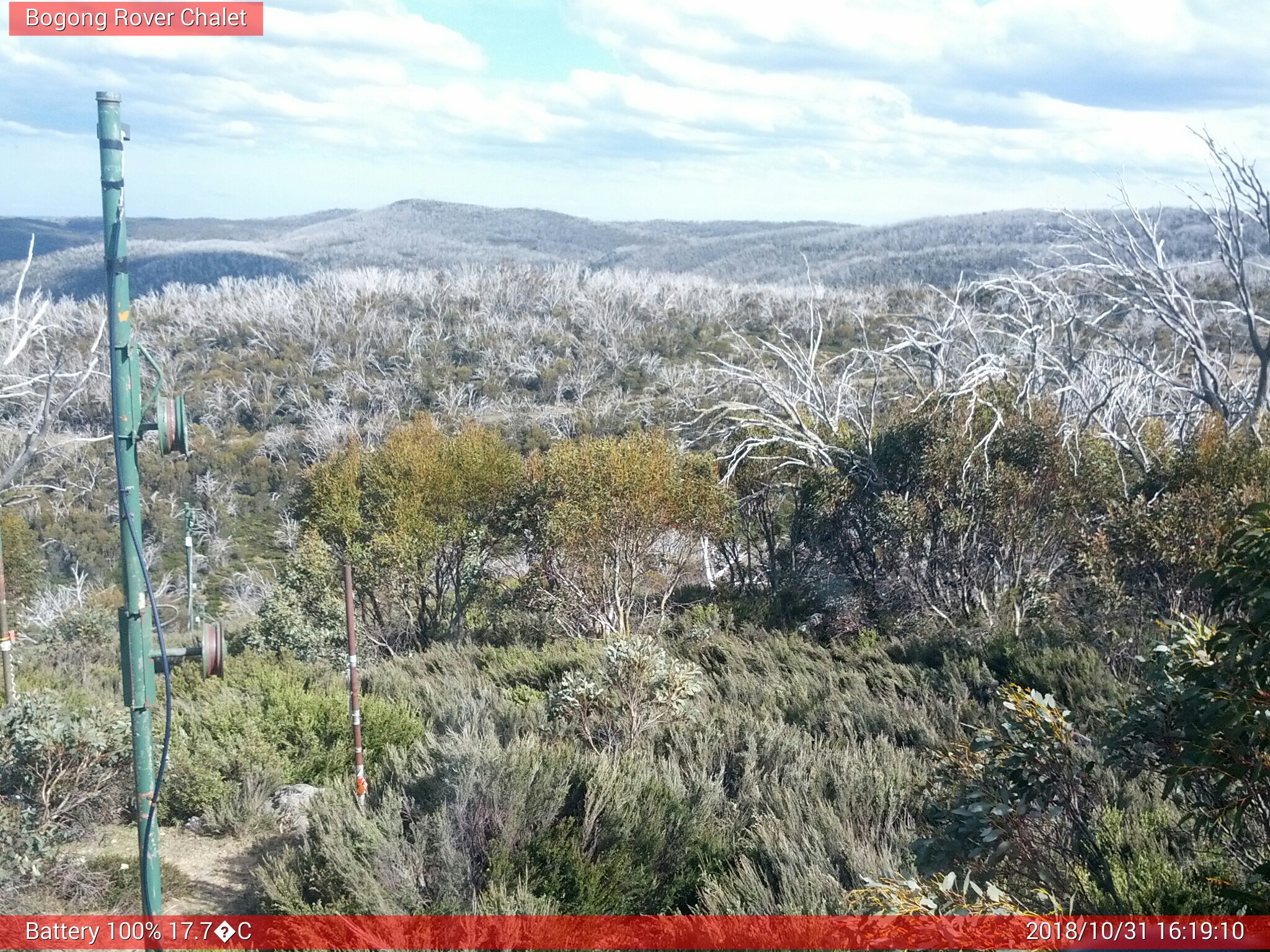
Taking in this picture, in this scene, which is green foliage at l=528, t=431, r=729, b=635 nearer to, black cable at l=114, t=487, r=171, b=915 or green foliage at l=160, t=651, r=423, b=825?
green foliage at l=160, t=651, r=423, b=825

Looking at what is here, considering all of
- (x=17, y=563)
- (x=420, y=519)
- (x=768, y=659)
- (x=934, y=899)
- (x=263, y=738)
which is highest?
(x=934, y=899)

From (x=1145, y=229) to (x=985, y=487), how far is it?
11.1 feet

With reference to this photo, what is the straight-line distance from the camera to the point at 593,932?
14.0 ft

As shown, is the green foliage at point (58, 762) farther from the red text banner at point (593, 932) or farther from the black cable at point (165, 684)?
the black cable at point (165, 684)

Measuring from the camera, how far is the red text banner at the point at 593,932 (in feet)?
9.78

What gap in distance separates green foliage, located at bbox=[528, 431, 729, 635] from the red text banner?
29.9ft

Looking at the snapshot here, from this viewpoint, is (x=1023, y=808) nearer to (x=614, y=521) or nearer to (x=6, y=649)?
(x=6, y=649)

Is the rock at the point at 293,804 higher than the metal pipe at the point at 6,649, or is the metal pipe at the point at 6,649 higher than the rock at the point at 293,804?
the metal pipe at the point at 6,649

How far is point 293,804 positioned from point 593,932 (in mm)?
3157

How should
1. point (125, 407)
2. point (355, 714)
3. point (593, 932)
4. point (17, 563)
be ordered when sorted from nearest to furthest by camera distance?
point (125, 407)
point (593, 932)
point (355, 714)
point (17, 563)

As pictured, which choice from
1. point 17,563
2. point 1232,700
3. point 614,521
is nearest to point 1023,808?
point 1232,700

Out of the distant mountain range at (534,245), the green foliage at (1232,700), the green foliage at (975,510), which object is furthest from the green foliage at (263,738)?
the distant mountain range at (534,245)

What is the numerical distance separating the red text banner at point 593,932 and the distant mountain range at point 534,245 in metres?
54.0

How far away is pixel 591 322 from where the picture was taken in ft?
174
